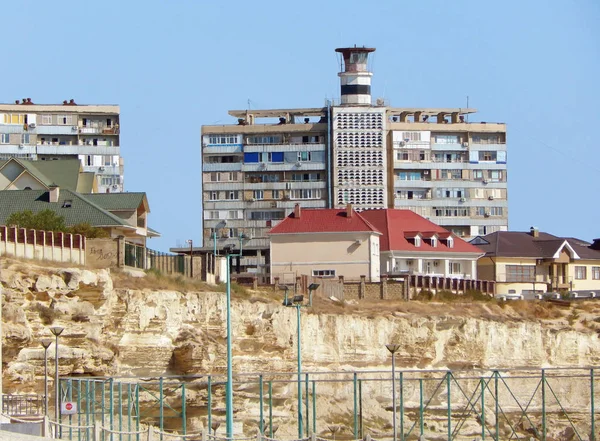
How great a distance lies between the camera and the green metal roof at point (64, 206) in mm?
73812

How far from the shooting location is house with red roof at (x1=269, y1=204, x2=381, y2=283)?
94.9m

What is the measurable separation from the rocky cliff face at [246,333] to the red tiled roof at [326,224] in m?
11.2

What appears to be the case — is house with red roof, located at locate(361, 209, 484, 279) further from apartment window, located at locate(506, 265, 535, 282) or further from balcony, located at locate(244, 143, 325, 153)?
balcony, located at locate(244, 143, 325, 153)

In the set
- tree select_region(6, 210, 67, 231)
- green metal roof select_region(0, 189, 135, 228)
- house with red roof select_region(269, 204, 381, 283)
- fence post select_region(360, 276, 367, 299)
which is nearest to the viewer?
tree select_region(6, 210, 67, 231)

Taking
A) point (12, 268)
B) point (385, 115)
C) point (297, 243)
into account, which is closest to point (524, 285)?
point (297, 243)

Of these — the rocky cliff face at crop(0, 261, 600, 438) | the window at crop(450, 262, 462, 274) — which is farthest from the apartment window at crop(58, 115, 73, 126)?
the rocky cliff face at crop(0, 261, 600, 438)

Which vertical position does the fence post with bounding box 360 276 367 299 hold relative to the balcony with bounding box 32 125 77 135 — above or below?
below

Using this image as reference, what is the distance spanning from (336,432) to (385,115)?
211ft

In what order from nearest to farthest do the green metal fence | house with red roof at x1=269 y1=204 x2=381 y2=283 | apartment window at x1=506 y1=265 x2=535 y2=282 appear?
the green metal fence < house with red roof at x1=269 y1=204 x2=381 y2=283 < apartment window at x1=506 y1=265 x2=535 y2=282

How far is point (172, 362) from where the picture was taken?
209 feet

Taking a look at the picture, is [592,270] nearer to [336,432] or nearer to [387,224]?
[387,224]

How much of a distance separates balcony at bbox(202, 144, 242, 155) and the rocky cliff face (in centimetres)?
4478

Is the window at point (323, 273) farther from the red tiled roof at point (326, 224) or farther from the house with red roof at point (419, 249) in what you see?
the house with red roof at point (419, 249)

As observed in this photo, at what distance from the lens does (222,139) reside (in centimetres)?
13000
